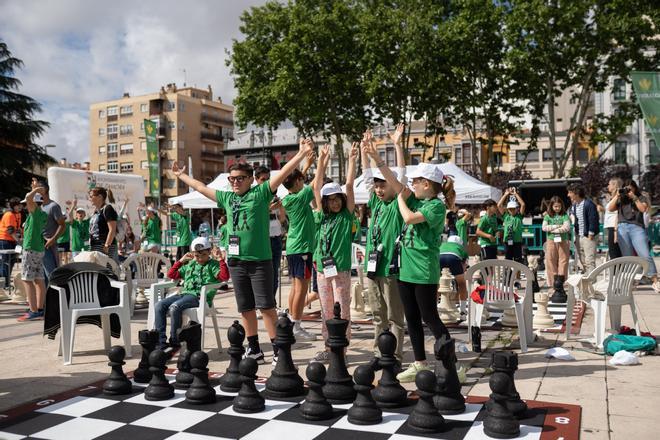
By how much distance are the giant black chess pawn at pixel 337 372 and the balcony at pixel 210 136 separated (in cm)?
7198

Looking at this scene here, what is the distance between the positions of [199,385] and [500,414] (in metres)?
1.89

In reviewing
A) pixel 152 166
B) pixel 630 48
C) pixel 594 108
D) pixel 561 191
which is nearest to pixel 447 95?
pixel 630 48

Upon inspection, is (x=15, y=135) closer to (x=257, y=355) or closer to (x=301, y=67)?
(x=301, y=67)

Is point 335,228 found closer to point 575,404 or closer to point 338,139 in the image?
point 575,404

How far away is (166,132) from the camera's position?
70500 millimetres

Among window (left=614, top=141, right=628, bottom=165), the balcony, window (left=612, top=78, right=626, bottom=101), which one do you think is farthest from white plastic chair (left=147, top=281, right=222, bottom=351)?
the balcony

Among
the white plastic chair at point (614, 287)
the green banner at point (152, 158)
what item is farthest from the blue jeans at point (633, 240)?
the green banner at point (152, 158)

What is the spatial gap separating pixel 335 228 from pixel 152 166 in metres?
18.4

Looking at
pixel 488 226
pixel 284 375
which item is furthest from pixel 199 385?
pixel 488 226

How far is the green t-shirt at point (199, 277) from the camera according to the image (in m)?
5.48

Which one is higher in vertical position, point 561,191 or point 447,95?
point 447,95

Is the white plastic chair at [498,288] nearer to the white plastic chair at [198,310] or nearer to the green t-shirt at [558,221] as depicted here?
the white plastic chair at [198,310]

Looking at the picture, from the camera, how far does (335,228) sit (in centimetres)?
498

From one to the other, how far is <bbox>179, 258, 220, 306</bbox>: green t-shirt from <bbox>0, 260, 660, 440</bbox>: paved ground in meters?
0.62
